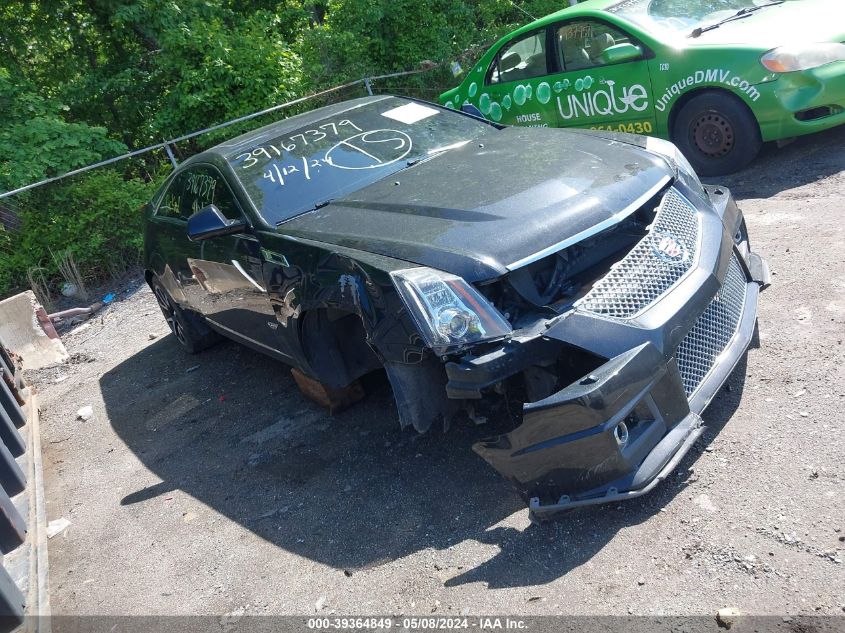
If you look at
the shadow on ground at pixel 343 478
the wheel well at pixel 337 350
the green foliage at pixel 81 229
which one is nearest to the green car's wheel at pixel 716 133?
the shadow on ground at pixel 343 478

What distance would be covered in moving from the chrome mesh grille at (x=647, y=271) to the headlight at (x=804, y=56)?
126 inches

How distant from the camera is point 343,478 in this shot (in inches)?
164

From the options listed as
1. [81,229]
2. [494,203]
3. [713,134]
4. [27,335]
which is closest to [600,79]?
[713,134]

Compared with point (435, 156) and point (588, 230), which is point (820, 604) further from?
point (435, 156)

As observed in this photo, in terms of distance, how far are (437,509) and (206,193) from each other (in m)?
2.75

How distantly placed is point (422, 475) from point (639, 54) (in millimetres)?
4831

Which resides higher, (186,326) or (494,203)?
(494,203)

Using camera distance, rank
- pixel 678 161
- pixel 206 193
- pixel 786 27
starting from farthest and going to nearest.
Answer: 1. pixel 786 27
2. pixel 206 193
3. pixel 678 161

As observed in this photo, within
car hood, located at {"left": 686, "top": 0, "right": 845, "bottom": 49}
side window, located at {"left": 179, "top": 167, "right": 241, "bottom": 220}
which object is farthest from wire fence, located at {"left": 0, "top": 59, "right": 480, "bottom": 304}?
car hood, located at {"left": 686, "top": 0, "right": 845, "bottom": 49}

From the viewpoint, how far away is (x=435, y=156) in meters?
4.89

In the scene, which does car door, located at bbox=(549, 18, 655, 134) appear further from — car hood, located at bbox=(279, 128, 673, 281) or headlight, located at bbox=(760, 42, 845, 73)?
car hood, located at bbox=(279, 128, 673, 281)

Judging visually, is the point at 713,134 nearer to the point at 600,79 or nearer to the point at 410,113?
the point at 600,79

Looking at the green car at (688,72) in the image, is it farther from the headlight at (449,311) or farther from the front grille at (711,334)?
the headlight at (449,311)

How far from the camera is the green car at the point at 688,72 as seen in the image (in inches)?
250
